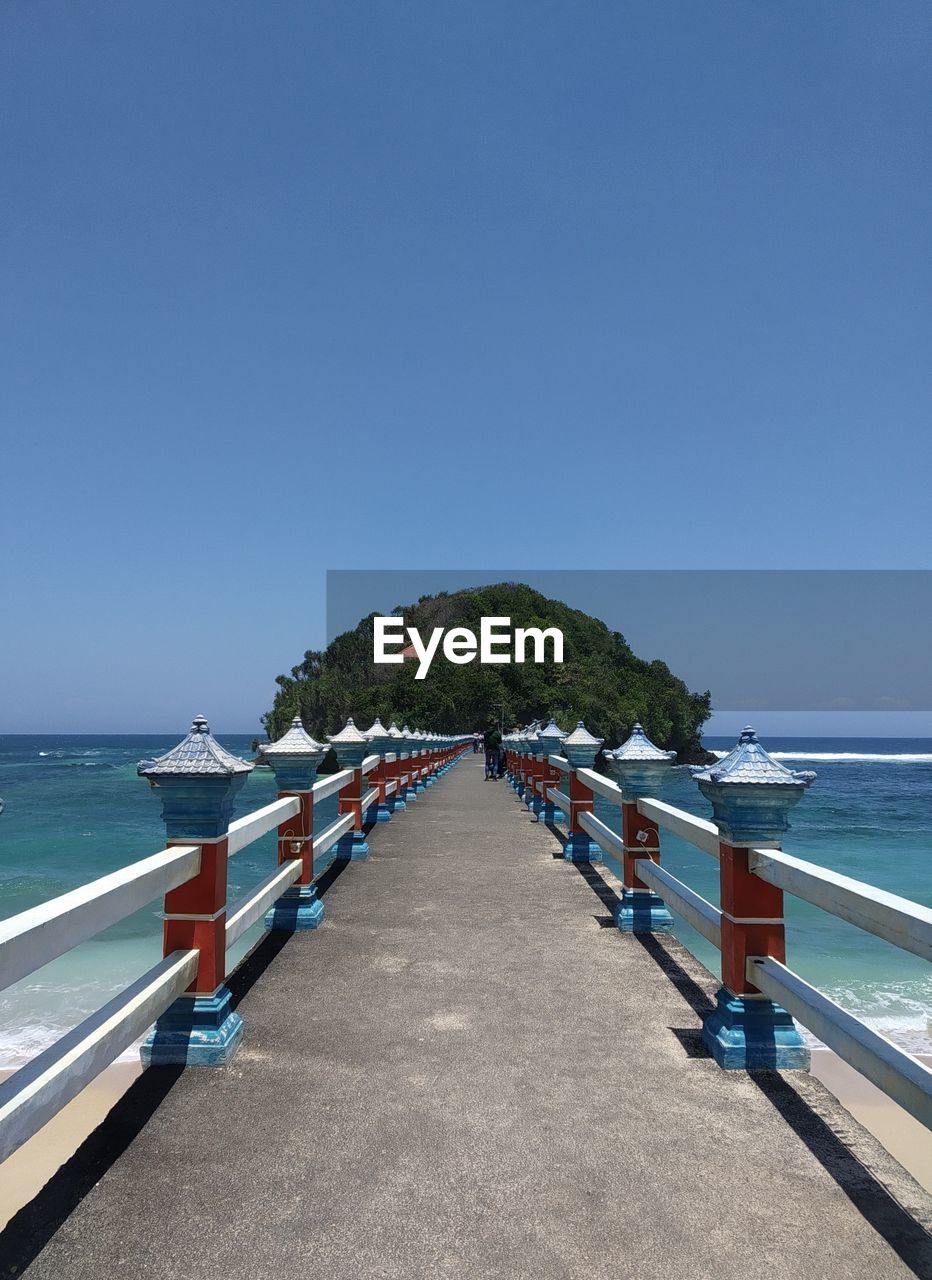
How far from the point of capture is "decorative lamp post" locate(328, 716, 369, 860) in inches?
351

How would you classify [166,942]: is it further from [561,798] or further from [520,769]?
[520,769]

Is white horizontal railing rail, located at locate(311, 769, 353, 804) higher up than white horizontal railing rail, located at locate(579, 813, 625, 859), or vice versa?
white horizontal railing rail, located at locate(311, 769, 353, 804)

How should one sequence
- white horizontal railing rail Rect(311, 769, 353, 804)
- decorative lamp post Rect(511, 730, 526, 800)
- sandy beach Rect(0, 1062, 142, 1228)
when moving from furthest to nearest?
decorative lamp post Rect(511, 730, 526, 800) → white horizontal railing rail Rect(311, 769, 353, 804) → sandy beach Rect(0, 1062, 142, 1228)

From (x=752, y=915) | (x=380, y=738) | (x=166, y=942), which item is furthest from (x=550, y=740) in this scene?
(x=166, y=942)

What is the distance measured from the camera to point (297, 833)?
5.90 meters

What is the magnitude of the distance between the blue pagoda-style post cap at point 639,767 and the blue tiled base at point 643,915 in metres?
0.72

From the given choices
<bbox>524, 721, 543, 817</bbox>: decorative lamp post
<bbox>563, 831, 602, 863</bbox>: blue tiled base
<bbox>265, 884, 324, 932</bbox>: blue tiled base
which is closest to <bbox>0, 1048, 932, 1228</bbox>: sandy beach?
<bbox>265, 884, 324, 932</bbox>: blue tiled base

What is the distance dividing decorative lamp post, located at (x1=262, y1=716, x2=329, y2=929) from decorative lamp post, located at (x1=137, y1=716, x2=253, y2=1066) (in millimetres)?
2092

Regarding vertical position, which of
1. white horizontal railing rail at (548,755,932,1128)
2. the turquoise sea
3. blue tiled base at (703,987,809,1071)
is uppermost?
white horizontal railing rail at (548,755,932,1128)

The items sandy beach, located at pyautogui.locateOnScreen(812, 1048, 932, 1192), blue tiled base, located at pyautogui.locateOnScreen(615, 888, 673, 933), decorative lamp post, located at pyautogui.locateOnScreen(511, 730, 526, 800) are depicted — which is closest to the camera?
blue tiled base, located at pyautogui.locateOnScreen(615, 888, 673, 933)

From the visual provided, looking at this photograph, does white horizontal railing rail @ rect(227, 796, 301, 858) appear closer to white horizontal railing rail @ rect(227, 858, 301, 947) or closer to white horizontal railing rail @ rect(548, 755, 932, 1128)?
white horizontal railing rail @ rect(227, 858, 301, 947)

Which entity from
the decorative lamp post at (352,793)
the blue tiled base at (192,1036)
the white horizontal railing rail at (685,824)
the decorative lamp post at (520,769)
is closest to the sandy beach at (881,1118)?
the white horizontal railing rail at (685,824)

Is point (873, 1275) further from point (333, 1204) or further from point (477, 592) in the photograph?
point (477, 592)

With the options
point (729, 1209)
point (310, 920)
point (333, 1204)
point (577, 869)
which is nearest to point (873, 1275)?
point (729, 1209)
